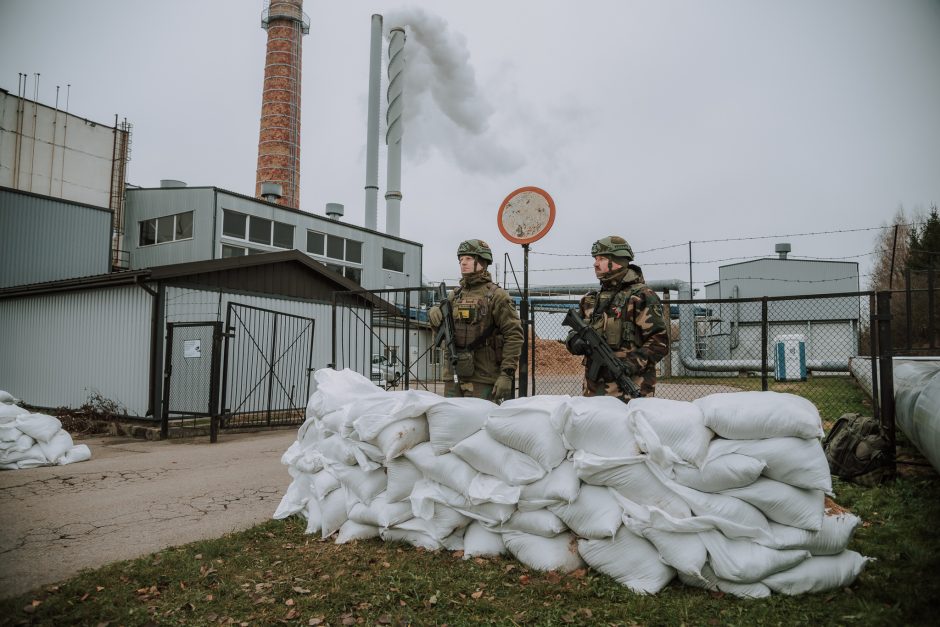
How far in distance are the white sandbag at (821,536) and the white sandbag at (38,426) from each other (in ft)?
24.4

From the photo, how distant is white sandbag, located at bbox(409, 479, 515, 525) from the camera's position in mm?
3105

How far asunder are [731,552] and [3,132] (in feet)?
79.2

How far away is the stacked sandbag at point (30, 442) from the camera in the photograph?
20.5 feet

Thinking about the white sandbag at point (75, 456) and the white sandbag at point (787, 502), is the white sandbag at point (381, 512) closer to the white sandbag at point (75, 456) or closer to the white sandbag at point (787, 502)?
the white sandbag at point (787, 502)

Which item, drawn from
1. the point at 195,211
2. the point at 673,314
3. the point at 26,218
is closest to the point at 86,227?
the point at 26,218

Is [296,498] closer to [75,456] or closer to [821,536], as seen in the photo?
[821,536]

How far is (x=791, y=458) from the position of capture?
266cm

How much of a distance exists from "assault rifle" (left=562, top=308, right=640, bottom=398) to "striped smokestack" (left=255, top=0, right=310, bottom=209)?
24.6 m

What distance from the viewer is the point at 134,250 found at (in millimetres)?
19438

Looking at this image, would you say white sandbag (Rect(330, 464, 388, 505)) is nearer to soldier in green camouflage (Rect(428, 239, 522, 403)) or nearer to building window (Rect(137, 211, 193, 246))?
soldier in green camouflage (Rect(428, 239, 522, 403))

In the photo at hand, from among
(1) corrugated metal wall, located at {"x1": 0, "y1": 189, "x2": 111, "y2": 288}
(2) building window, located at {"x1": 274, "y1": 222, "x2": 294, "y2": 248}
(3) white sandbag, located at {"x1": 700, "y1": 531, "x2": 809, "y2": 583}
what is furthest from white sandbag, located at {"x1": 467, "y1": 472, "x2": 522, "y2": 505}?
(2) building window, located at {"x1": 274, "y1": 222, "x2": 294, "y2": 248}

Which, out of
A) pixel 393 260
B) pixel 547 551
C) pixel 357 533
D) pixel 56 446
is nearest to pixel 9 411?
pixel 56 446

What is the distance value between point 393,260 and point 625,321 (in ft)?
68.3

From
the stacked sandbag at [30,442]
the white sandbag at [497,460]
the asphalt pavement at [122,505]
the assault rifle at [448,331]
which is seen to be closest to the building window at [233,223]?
the asphalt pavement at [122,505]
